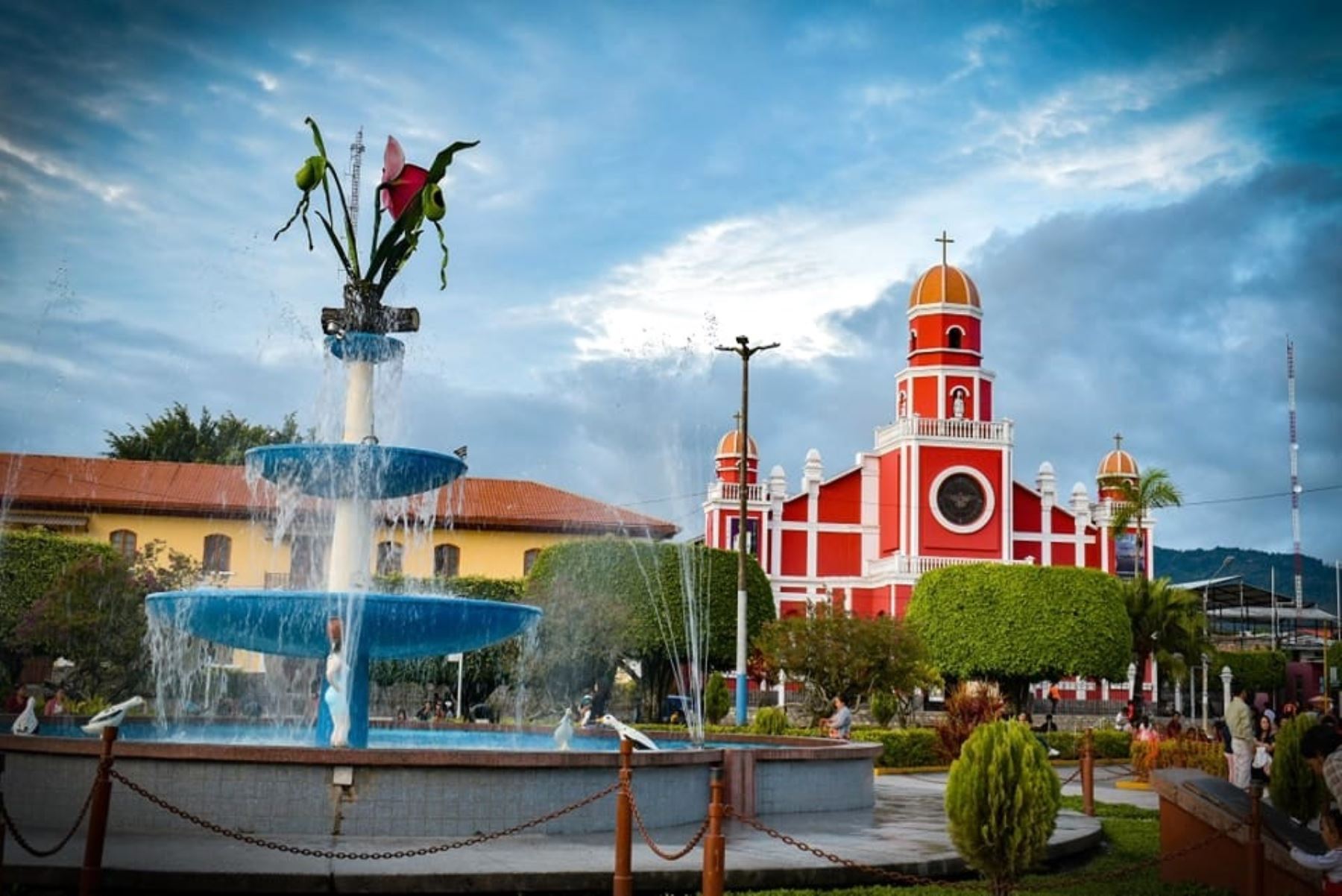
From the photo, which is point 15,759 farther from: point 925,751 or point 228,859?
point 925,751

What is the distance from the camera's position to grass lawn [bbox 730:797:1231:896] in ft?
34.4

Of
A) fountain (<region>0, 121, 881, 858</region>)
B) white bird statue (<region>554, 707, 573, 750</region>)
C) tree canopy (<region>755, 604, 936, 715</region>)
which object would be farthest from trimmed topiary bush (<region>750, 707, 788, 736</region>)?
tree canopy (<region>755, 604, 936, 715</region>)

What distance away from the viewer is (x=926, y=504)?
5616 cm

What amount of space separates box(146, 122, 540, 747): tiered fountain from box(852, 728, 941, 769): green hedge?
1355 centimetres

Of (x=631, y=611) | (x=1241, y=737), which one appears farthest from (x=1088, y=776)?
(x=631, y=611)

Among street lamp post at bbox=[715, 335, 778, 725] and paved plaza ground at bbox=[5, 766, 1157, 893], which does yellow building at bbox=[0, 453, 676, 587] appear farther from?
paved plaza ground at bbox=[5, 766, 1157, 893]

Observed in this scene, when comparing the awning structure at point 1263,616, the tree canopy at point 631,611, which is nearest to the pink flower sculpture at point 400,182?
the tree canopy at point 631,611

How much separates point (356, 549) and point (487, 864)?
18.3 feet

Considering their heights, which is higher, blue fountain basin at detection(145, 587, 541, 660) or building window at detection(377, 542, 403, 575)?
building window at detection(377, 542, 403, 575)

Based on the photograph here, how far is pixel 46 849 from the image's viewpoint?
983 centimetres

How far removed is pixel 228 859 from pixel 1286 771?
8904 millimetres

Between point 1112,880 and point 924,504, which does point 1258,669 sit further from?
point 1112,880

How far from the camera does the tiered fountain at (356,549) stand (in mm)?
13242

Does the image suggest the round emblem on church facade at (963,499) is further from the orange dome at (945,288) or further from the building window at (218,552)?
the building window at (218,552)
